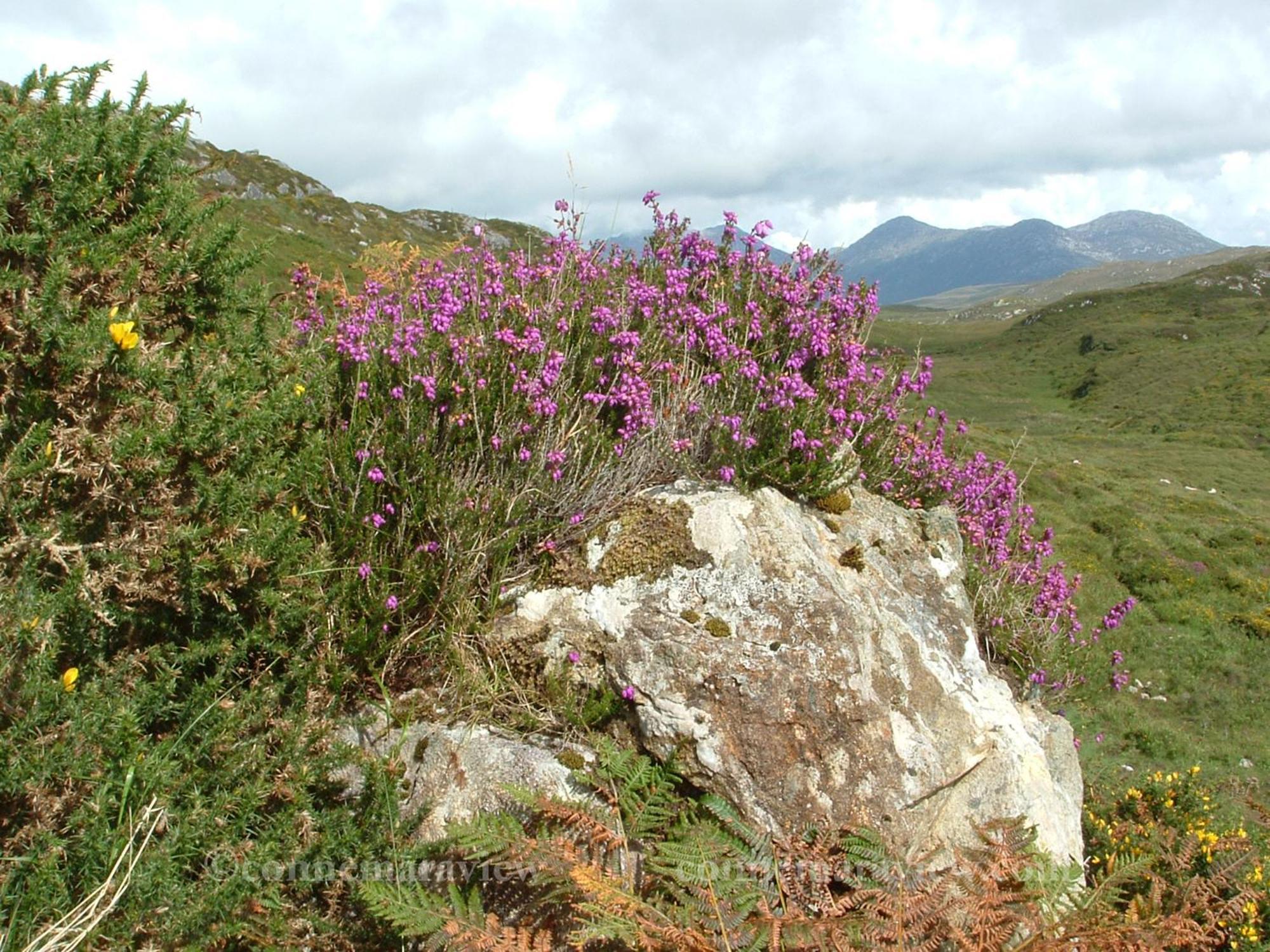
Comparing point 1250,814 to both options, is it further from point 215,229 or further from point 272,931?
point 215,229

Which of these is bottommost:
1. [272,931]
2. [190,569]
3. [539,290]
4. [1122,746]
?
[1122,746]

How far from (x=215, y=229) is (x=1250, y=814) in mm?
10964

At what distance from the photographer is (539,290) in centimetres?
506

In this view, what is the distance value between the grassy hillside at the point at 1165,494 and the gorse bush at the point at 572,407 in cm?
482

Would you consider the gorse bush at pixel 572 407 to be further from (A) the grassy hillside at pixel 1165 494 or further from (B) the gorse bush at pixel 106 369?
(A) the grassy hillside at pixel 1165 494

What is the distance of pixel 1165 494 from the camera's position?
28.1 meters

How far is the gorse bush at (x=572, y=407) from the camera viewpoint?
3881mm

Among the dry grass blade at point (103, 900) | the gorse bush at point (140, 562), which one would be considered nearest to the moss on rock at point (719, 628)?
the gorse bush at point (140, 562)

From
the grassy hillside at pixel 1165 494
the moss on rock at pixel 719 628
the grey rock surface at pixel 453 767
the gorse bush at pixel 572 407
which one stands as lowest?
the grassy hillside at pixel 1165 494

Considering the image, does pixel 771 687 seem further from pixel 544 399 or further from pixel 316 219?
pixel 316 219

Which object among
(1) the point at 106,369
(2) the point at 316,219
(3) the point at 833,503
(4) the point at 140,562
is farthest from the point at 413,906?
(2) the point at 316,219

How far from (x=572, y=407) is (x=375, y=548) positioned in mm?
1445

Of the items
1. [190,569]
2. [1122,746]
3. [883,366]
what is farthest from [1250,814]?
[190,569]

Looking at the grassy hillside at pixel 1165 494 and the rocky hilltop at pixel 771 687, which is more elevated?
the rocky hilltop at pixel 771 687
